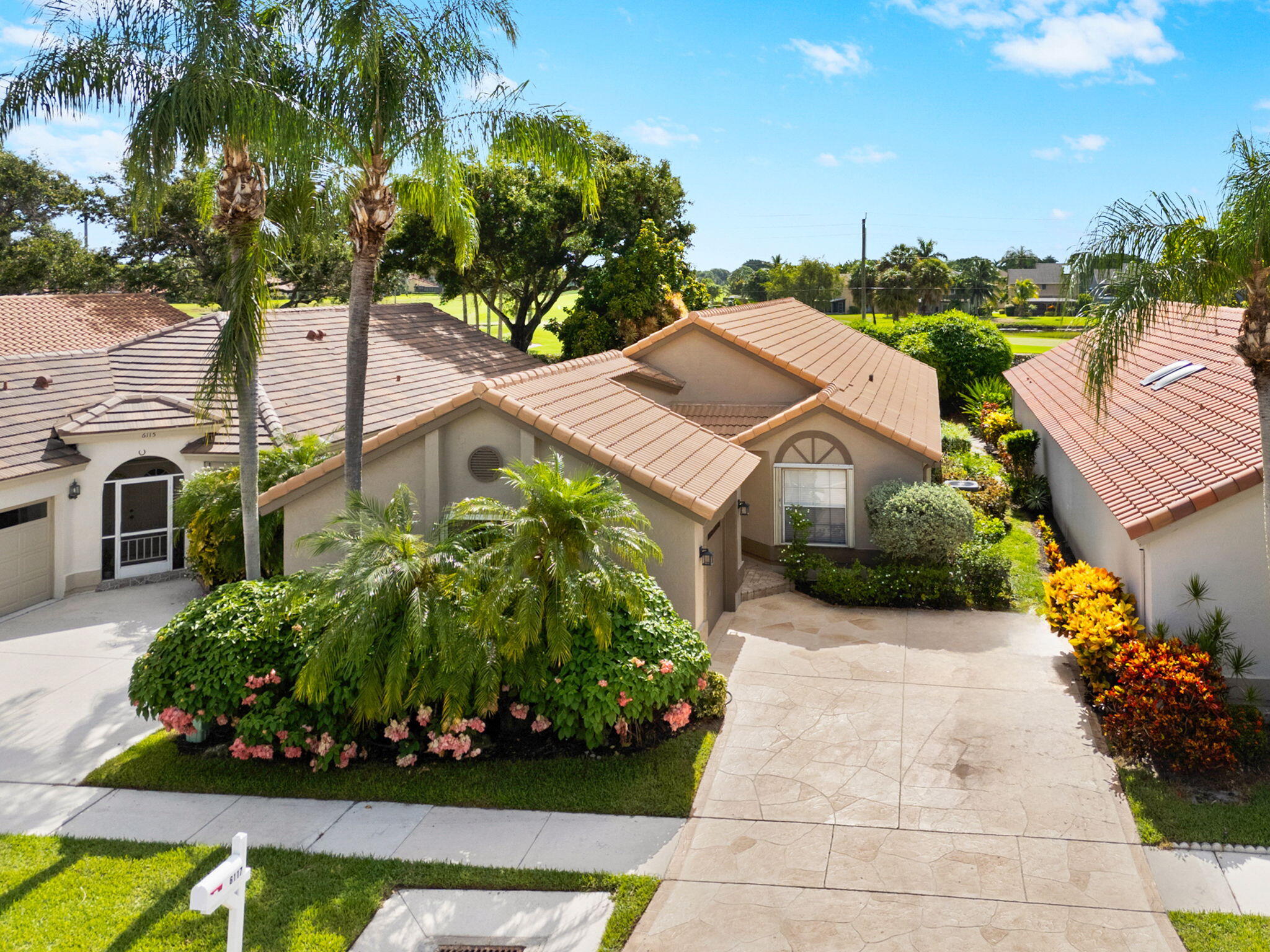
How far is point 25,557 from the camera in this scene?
→ 17.2 m

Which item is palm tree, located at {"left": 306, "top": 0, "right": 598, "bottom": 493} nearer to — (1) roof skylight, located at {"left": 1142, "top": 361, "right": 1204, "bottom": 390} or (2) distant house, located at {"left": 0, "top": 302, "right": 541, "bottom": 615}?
(2) distant house, located at {"left": 0, "top": 302, "right": 541, "bottom": 615}

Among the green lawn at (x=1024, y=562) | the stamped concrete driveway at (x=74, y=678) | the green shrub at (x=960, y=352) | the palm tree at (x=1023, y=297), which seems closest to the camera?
the stamped concrete driveway at (x=74, y=678)

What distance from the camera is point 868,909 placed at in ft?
25.8

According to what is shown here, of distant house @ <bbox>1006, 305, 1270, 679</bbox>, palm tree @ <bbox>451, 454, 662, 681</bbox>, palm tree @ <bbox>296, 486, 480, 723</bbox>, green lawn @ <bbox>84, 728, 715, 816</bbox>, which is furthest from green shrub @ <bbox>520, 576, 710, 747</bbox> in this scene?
distant house @ <bbox>1006, 305, 1270, 679</bbox>

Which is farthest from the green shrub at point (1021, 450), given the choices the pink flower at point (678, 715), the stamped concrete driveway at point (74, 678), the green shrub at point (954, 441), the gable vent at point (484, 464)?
the stamped concrete driveway at point (74, 678)

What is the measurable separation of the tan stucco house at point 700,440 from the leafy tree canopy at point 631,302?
10.1 metres

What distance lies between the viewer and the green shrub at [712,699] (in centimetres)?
1157

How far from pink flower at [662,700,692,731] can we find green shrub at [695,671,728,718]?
58cm

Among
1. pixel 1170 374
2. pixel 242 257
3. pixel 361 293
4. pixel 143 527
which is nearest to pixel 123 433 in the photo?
pixel 143 527

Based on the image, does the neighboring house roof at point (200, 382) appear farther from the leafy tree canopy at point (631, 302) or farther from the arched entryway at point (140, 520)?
the leafy tree canopy at point (631, 302)

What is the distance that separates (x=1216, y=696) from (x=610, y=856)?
6.74 meters

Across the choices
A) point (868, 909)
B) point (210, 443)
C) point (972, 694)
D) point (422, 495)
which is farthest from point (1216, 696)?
point (210, 443)

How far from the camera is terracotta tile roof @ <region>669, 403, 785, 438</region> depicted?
61.9 ft

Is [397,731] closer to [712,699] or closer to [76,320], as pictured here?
[712,699]
